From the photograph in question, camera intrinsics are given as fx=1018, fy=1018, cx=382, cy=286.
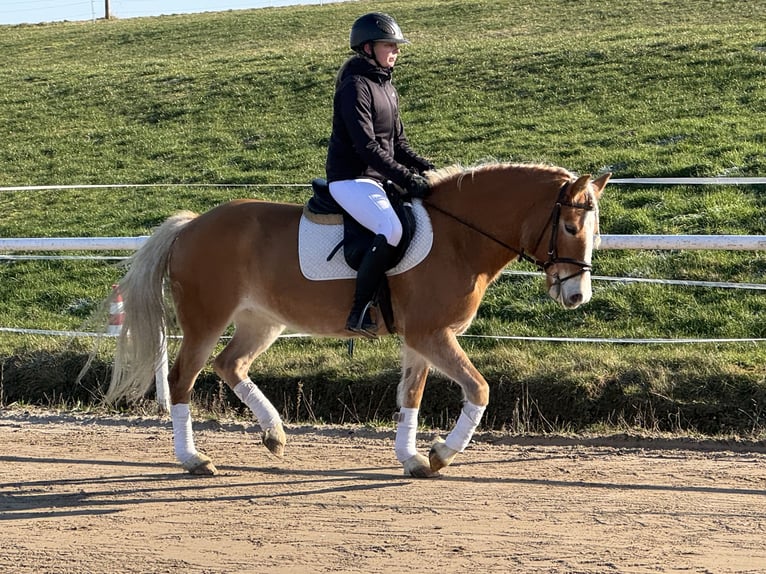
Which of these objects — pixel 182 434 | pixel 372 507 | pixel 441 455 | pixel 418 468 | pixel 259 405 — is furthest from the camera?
pixel 259 405

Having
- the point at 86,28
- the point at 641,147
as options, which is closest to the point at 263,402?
the point at 641,147

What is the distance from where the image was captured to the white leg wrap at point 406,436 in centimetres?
679

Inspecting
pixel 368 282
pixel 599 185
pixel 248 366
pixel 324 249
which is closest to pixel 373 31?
pixel 324 249

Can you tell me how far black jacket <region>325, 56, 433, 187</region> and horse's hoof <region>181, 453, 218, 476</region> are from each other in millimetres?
2086

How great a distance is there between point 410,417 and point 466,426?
0.54 meters

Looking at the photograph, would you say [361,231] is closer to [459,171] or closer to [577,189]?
[459,171]

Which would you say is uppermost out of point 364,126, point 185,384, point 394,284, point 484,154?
point 484,154

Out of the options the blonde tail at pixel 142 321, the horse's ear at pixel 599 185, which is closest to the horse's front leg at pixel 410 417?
the horse's ear at pixel 599 185

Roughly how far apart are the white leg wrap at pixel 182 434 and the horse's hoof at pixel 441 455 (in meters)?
1.63

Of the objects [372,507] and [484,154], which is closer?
[372,507]

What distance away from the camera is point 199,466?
685 centimetres

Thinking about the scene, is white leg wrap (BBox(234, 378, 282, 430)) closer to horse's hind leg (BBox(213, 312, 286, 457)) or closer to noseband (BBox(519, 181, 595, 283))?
horse's hind leg (BBox(213, 312, 286, 457))

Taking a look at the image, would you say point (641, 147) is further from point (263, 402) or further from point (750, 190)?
point (263, 402)

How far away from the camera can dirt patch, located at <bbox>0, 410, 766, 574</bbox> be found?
5.10m
